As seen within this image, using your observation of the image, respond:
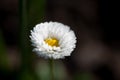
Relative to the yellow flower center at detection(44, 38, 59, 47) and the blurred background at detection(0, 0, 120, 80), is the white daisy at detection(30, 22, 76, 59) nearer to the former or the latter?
the yellow flower center at detection(44, 38, 59, 47)

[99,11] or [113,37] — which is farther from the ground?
[99,11]

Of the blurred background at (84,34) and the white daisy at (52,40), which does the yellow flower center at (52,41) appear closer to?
the white daisy at (52,40)

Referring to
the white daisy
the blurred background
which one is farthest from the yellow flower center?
the blurred background

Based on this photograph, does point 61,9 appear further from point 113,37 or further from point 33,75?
point 33,75

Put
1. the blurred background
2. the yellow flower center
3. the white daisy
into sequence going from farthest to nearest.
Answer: the blurred background
the yellow flower center
the white daisy

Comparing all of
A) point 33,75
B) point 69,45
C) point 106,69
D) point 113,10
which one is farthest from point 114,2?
point 69,45

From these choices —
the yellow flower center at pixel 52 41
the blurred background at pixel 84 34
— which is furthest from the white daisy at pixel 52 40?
the blurred background at pixel 84 34

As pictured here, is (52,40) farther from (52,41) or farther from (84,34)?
(84,34)

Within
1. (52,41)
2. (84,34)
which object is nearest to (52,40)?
(52,41)
